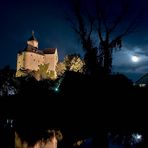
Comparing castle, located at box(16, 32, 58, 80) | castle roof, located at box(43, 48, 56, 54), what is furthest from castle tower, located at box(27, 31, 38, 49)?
castle roof, located at box(43, 48, 56, 54)

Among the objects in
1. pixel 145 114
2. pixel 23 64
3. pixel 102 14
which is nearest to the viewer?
pixel 145 114

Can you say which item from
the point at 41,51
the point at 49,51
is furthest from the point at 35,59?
the point at 49,51

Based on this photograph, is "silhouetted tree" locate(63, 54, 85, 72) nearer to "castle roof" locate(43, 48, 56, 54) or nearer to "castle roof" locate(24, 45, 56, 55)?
"castle roof" locate(43, 48, 56, 54)

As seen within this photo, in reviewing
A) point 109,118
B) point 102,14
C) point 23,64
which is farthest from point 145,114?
point 23,64

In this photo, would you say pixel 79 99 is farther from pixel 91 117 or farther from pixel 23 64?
pixel 23 64

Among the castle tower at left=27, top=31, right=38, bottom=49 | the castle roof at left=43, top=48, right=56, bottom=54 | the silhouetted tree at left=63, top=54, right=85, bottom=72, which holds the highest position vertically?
the castle tower at left=27, top=31, right=38, bottom=49

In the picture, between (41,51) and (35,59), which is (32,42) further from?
(35,59)

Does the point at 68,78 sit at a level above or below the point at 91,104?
above

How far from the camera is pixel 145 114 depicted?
26.8 feet

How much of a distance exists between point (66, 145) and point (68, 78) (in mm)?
2470

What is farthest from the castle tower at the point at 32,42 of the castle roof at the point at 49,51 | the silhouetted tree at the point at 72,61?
the silhouetted tree at the point at 72,61

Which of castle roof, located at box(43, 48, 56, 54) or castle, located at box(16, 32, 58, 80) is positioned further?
castle roof, located at box(43, 48, 56, 54)

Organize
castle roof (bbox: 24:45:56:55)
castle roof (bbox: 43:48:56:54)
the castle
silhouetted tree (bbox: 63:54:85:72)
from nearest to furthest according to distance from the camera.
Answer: silhouetted tree (bbox: 63:54:85:72), the castle, castle roof (bbox: 24:45:56:55), castle roof (bbox: 43:48:56:54)

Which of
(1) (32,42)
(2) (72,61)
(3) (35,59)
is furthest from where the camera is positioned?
(1) (32,42)
